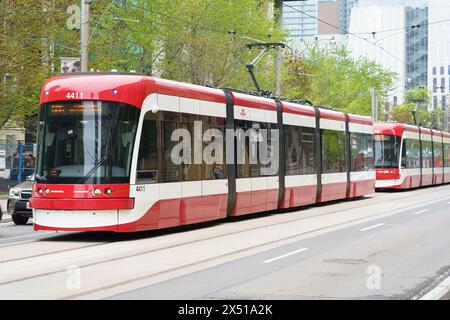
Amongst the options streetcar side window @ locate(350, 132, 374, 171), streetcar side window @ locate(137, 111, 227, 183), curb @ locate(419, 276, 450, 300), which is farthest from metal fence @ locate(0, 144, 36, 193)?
curb @ locate(419, 276, 450, 300)

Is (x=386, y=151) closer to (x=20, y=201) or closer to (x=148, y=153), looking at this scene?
(x=20, y=201)

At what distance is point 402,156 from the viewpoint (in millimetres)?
42562

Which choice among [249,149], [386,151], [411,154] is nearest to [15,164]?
[386,151]

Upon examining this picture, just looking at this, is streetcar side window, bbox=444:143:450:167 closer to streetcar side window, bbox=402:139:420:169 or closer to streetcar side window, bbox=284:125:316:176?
streetcar side window, bbox=402:139:420:169

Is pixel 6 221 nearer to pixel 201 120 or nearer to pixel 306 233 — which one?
pixel 201 120

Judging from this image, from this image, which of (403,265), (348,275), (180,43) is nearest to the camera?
(348,275)

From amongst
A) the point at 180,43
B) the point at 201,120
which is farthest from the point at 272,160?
the point at 180,43

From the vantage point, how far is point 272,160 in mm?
24641

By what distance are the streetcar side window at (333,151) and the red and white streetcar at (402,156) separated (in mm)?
10143

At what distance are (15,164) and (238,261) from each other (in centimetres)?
2763

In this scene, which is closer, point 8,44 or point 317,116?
point 317,116

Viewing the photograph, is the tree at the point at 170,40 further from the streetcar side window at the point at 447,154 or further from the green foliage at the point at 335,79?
the green foliage at the point at 335,79

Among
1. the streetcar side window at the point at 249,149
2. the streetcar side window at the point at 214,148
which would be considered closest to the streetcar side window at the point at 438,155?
the streetcar side window at the point at 249,149
